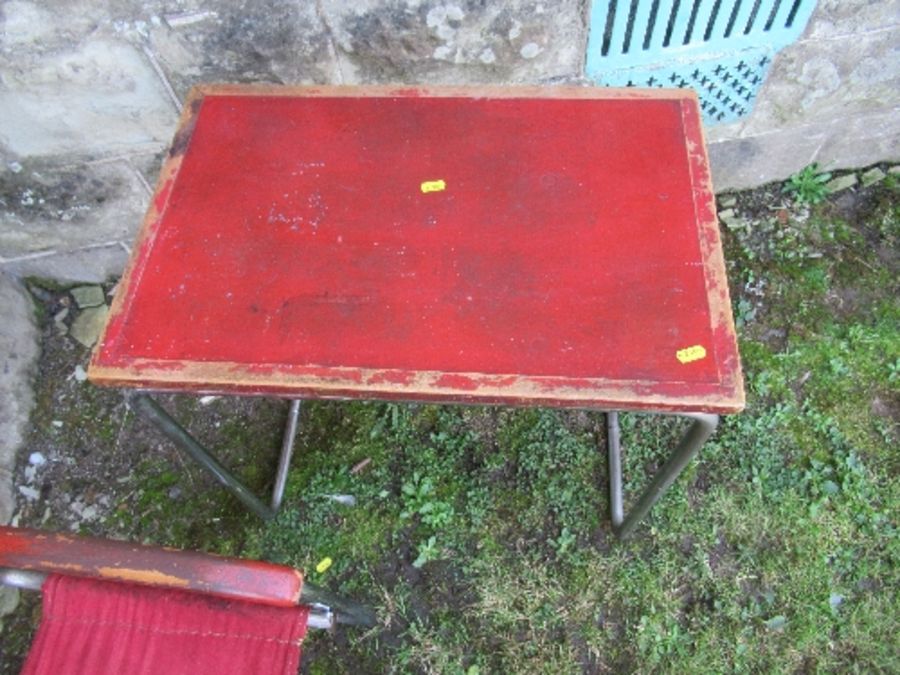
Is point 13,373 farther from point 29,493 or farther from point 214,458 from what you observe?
point 214,458

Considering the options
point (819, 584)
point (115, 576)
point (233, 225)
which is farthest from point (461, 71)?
point (819, 584)

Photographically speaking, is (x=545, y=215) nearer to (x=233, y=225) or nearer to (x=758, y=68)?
(x=233, y=225)

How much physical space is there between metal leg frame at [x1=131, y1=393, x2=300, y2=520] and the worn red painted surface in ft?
1.16

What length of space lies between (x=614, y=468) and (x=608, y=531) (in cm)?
19

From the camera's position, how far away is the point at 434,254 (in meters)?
1.42

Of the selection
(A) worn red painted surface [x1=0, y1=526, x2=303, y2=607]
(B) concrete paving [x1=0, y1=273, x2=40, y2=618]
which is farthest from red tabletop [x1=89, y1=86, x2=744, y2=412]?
(B) concrete paving [x1=0, y1=273, x2=40, y2=618]

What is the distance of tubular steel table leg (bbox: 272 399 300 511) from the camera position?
2.15 m

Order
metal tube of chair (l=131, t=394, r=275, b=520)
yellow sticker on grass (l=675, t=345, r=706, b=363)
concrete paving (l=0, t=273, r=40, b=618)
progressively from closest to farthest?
yellow sticker on grass (l=675, t=345, r=706, b=363)
metal tube of chair (l=131, t=394, r=275, b=520)
concrete paving (l=0, t=273, r=40, b=618)

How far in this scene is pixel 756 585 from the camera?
6.70 ft

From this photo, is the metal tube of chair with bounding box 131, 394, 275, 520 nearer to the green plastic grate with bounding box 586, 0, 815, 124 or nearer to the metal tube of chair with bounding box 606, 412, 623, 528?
the metal tube of chair with bounding box 606, 412, 623, 528

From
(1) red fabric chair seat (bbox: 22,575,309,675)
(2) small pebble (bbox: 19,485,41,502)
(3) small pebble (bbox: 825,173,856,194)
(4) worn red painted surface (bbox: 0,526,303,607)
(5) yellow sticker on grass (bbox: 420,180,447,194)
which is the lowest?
(2) small pebble (bbox: 19,485,41,502)

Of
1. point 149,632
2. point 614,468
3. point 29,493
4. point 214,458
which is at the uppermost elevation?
point 149,632

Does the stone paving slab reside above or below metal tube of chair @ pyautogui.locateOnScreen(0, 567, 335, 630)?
below

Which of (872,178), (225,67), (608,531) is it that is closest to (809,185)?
(872,178)
